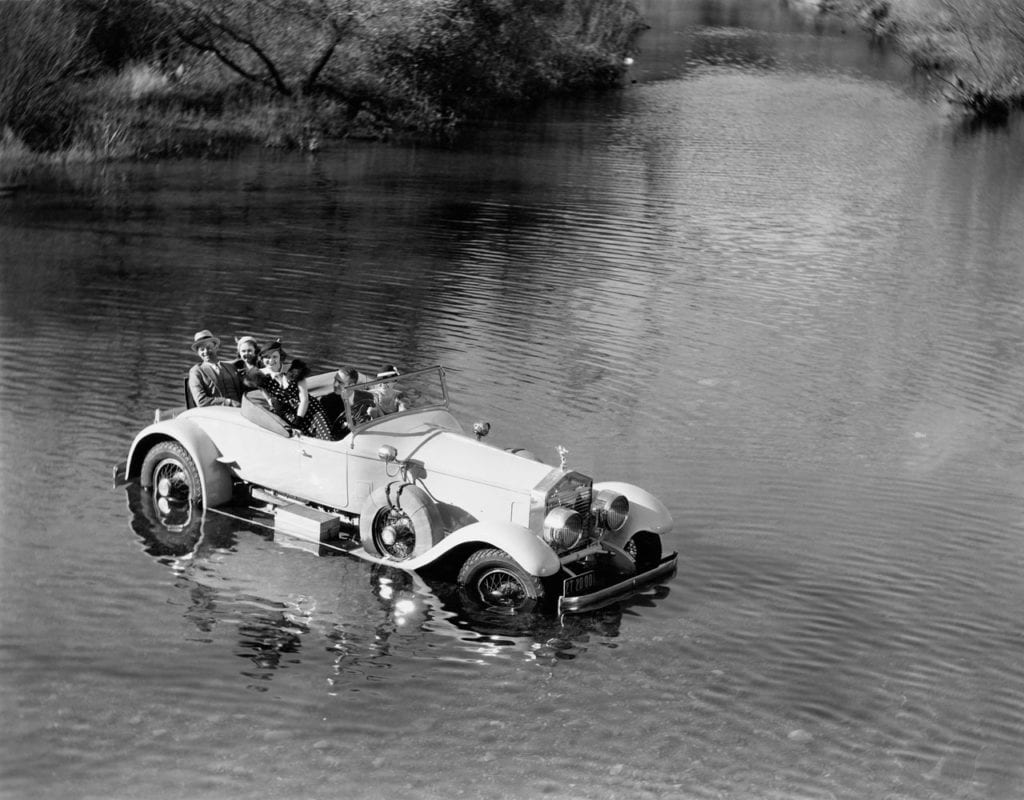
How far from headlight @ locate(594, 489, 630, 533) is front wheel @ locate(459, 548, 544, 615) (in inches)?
37.8

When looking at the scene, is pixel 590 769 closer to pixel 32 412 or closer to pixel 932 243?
pixel 32 412

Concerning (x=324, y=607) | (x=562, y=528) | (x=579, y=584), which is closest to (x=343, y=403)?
(x=324, y=607)

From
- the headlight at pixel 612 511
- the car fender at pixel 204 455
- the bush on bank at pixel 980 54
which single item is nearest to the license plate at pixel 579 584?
the headlight at pixel 612 511

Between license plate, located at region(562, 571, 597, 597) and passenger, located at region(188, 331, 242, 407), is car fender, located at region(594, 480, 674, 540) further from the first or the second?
passenger, located at region(188, 331, 242, 407)

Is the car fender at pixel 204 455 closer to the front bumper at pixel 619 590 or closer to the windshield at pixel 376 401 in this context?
the windshield at pixel 376 401

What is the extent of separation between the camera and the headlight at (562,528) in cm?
1184

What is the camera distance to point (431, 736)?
9.95 m

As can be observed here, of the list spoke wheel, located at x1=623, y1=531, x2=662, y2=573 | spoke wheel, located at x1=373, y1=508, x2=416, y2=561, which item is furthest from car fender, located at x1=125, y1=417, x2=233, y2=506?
spoke wheel, located at x1=623, y1=531, x2=662, y2=573

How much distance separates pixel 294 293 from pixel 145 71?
64.8 feet

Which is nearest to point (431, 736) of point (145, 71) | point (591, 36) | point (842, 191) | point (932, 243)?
point (932, 243)

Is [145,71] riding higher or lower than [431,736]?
higher

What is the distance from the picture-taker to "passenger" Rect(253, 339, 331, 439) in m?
13.3

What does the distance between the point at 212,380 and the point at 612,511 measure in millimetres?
4420

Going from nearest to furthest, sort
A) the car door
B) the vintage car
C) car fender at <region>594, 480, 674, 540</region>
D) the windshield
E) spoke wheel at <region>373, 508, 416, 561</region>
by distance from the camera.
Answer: the vintage car → spoke wheel at <region>373, 508, 416, 561</region> → car fender at <region>594, 480, 674, 540</region> → the car door → the windshield
